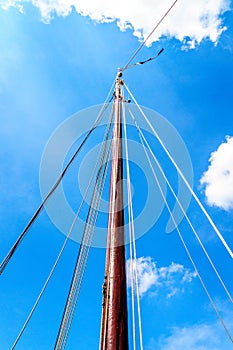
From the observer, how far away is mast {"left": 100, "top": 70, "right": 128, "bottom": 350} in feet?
11.7

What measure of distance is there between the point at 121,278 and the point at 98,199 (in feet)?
12.2

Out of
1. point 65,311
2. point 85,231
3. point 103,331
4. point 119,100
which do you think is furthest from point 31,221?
point 119,100

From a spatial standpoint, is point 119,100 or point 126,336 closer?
point 126,336

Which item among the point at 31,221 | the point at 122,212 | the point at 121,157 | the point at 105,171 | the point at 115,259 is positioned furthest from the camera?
the point at 105,171

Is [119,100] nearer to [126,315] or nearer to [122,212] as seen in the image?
[122,212]

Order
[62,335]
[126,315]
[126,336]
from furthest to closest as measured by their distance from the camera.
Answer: [62,335]
[126,315]
[126,336]

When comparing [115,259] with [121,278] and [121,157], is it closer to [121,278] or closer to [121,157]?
[121,278]

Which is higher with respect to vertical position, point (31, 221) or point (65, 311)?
point (31, 221)

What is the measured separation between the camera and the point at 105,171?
26.8ft

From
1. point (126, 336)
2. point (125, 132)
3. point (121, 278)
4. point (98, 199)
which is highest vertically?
point (125, 132)

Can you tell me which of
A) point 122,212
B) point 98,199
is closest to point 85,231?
point 98,199

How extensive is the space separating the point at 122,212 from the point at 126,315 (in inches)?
79.5

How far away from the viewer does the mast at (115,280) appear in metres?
3.55

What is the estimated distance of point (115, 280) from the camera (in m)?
4.22
